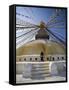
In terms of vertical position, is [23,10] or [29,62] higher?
[23,10]

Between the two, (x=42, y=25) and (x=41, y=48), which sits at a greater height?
(x=42, y=25)

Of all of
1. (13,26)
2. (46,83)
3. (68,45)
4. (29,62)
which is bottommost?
(46,83)

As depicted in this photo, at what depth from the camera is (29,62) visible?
1.63m

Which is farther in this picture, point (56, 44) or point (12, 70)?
point (56, 44)

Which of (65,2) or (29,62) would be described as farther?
(65,2)

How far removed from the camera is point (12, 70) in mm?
1592

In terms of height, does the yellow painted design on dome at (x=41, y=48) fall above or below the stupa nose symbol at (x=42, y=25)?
below

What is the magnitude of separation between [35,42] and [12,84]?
318 mm

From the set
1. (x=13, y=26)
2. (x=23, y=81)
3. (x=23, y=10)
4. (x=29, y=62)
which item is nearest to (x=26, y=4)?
(x=23, y=10)

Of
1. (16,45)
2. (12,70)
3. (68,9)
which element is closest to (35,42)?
(16,45)

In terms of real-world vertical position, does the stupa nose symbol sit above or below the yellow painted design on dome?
above

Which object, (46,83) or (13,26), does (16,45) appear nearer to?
(13,26)
